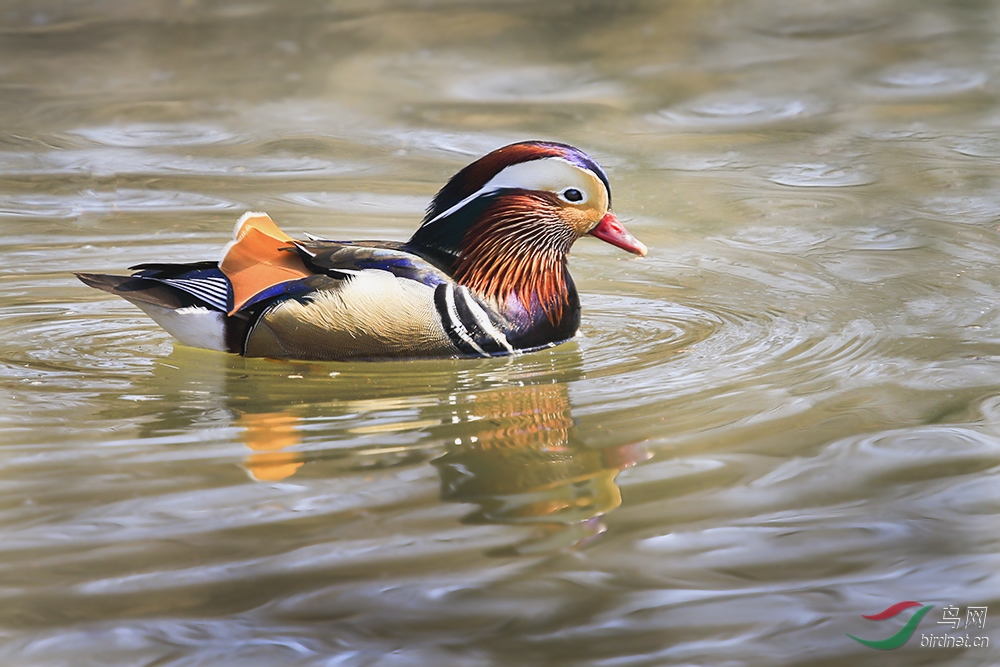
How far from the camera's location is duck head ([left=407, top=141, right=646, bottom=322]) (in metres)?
5.43

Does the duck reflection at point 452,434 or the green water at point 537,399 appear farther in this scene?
the duck reflection at point 452,434

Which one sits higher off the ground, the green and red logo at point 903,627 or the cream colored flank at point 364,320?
the cream colored flank at point 364,320

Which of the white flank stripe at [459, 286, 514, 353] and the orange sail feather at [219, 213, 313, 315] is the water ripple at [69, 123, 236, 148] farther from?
the white flank stripe at [459, 286, 514, 353]

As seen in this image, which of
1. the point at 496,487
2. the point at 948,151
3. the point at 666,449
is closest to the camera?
the point at 496,487

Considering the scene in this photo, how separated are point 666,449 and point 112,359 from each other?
2.42 metres

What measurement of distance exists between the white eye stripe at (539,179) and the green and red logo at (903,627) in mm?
2607

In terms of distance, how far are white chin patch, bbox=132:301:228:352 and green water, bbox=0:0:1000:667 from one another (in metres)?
0.09

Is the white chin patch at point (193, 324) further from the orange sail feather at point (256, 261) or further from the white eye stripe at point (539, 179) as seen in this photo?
the white eye stripe at point (539, 179)

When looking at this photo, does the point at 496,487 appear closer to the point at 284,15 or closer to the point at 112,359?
the point at 112,359

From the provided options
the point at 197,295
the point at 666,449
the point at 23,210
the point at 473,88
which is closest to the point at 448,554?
the point at 666,449

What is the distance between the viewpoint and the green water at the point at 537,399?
10.8 ft

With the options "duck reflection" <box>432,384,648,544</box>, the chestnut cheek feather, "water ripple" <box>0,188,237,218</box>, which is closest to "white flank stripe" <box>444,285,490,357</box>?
"duck reflection" <box>432,384,648,544</box>

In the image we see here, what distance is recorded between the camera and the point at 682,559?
11.5 feet

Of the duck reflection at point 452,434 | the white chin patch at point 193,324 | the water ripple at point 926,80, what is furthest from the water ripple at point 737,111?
the white chin patch at point 193,324
